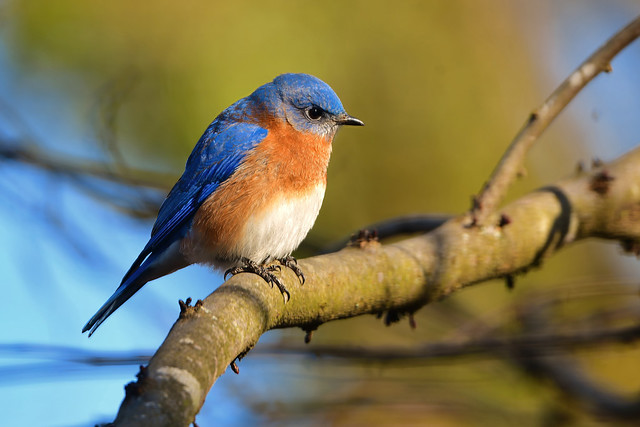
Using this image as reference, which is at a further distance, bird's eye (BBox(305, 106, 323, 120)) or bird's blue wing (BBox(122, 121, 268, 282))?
bird's eye (BBox(305, 106, 323, 120))

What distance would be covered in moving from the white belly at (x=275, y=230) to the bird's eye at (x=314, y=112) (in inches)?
31.0

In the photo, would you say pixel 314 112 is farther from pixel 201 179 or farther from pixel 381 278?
→ pixel 381 278

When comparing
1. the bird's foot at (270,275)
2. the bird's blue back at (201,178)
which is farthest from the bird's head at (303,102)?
the bird's foot at (270,275)

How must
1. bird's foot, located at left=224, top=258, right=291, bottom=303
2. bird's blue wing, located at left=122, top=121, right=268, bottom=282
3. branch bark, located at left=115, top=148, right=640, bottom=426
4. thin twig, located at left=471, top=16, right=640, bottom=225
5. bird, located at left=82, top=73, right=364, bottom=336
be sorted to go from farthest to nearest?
bird's blue wing, located at left=122, top=121, right=268, bottom=282, bird, located at left=82, top=73, right=364, bottom=336, thin twig, located at left=471, top=16, right=640, bottom=225, bird's foot, located at left=224, top=258, right=291, bottom=303, branch bark, located at left=115, top=148, right=640, bottom=426

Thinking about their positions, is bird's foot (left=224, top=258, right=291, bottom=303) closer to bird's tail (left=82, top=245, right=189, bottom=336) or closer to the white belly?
the white belly

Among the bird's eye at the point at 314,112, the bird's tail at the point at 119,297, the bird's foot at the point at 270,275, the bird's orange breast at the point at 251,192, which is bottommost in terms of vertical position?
the bird's foot at the point at 270,275

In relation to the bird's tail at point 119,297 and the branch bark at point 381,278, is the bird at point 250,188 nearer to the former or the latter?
the bird's tail at point 119,297

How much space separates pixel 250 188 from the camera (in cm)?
423

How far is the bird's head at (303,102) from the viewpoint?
187 inches

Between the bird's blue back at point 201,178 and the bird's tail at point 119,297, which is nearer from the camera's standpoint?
the bird's tail at point 119,297

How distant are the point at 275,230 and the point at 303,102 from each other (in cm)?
109

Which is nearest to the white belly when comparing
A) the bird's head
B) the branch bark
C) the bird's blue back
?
the bird's blue back

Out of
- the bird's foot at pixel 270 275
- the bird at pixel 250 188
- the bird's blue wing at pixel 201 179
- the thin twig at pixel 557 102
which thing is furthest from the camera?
the bird's blue wing at pixel 201 179

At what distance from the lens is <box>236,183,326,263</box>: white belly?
414 centimetres
